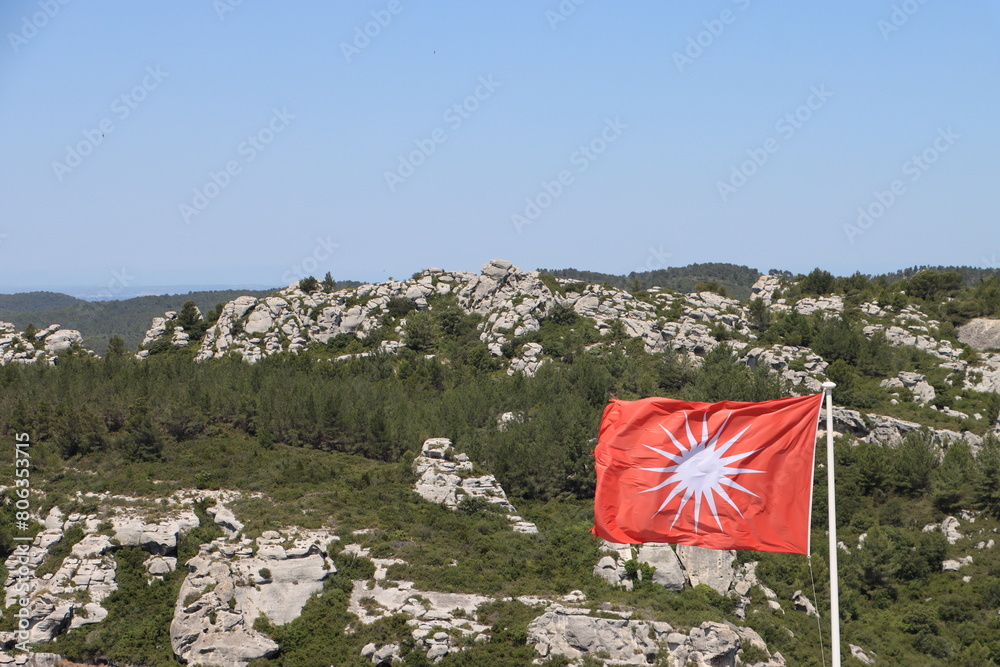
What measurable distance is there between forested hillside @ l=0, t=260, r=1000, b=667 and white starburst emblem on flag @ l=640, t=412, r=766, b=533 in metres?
20.2

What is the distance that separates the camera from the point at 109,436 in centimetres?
6078

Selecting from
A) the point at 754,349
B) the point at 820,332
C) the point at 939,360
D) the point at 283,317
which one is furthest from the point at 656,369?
the point at 283,317

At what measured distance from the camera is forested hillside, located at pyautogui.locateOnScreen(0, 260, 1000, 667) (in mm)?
39781

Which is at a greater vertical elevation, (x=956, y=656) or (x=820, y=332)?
(x=820, y=332)

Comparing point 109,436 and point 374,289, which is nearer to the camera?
point 109,436

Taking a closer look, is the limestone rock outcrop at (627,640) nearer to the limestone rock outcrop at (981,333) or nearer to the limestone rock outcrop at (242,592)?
the limestone rock outcrop at (242,592)

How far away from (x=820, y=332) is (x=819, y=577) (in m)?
43.1

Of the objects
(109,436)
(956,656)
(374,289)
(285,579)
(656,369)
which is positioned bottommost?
(956,656)

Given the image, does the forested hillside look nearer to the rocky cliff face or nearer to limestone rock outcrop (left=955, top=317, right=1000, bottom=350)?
limestone rock outcrop (left=955, top=317, right=1000, bottom=350)

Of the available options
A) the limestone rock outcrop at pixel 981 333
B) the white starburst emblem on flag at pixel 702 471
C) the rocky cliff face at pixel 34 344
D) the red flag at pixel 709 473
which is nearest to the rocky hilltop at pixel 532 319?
the limestone rock outcrop at pixel 981 333

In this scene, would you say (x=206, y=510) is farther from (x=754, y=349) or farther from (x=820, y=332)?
(x=820, y=332)

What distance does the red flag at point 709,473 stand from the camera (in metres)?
18.2

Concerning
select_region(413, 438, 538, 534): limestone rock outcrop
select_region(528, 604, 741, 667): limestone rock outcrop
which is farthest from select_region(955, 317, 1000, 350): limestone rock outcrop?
select_region(528, 604, 741, 667): limestone rock outcrop

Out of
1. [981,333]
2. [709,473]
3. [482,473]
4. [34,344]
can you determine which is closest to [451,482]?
[482,473]
